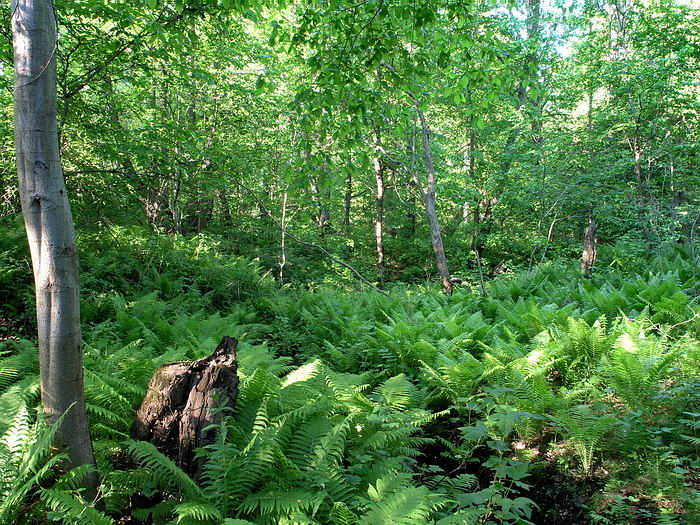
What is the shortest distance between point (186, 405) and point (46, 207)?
1.28 m

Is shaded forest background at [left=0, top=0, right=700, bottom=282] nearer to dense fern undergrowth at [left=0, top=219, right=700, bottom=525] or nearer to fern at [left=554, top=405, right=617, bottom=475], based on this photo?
dense fern undergrowth at [left=0, top=219, right=700, bottom=525]

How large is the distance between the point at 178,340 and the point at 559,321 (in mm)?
4413

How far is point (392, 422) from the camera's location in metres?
3.24

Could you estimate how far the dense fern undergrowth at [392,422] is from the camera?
7.35 feet

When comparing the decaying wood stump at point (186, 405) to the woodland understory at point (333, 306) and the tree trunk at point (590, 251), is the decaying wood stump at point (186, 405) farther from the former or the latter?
the tree trunk at point (590, 251)

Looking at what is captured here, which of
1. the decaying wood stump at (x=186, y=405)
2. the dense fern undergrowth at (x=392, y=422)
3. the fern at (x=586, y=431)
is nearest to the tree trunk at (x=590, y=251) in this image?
A: the dense fern undergrowth at (x=392, y=422)

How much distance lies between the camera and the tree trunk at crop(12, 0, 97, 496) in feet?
6.63

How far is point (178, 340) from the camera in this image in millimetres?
5168

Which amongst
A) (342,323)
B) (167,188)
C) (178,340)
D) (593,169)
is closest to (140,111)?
(167,188)

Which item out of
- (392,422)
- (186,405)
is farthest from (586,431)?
(186,405)

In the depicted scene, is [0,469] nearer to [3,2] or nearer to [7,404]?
[7,404]

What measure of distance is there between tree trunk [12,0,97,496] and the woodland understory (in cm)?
1

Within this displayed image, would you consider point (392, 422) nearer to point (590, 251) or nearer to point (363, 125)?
point (363, 125)

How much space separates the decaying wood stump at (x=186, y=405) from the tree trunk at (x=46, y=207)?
572 millimetres
